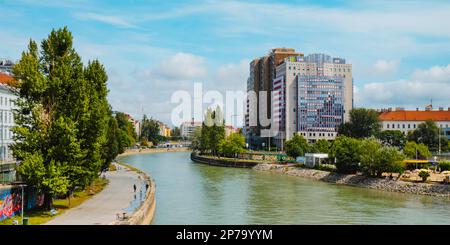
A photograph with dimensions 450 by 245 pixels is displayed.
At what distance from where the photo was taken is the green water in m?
42.1

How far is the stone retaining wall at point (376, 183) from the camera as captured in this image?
2410 inches

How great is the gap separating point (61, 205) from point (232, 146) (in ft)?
311

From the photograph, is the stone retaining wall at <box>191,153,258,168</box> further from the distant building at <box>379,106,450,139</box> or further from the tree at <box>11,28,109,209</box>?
the tree at <box>11,28,109,209</box>

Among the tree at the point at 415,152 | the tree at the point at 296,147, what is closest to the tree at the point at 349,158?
the tree at the point at 415,152

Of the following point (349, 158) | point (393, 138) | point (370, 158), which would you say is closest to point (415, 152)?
point (349, 158)

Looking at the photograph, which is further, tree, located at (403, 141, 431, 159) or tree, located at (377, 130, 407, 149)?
tree, located at (377, 130, 407, 149)

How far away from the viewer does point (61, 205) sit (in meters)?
40.3

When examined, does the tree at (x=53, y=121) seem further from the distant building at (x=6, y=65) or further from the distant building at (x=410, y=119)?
the distant building at (x=410, y=119)

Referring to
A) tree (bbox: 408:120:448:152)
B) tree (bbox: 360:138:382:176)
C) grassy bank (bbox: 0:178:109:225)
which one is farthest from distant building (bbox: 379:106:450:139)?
grassy bank (bbox: 0:178:109:225)

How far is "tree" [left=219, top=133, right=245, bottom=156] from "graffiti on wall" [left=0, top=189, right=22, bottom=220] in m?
100

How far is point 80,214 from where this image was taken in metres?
35.1
